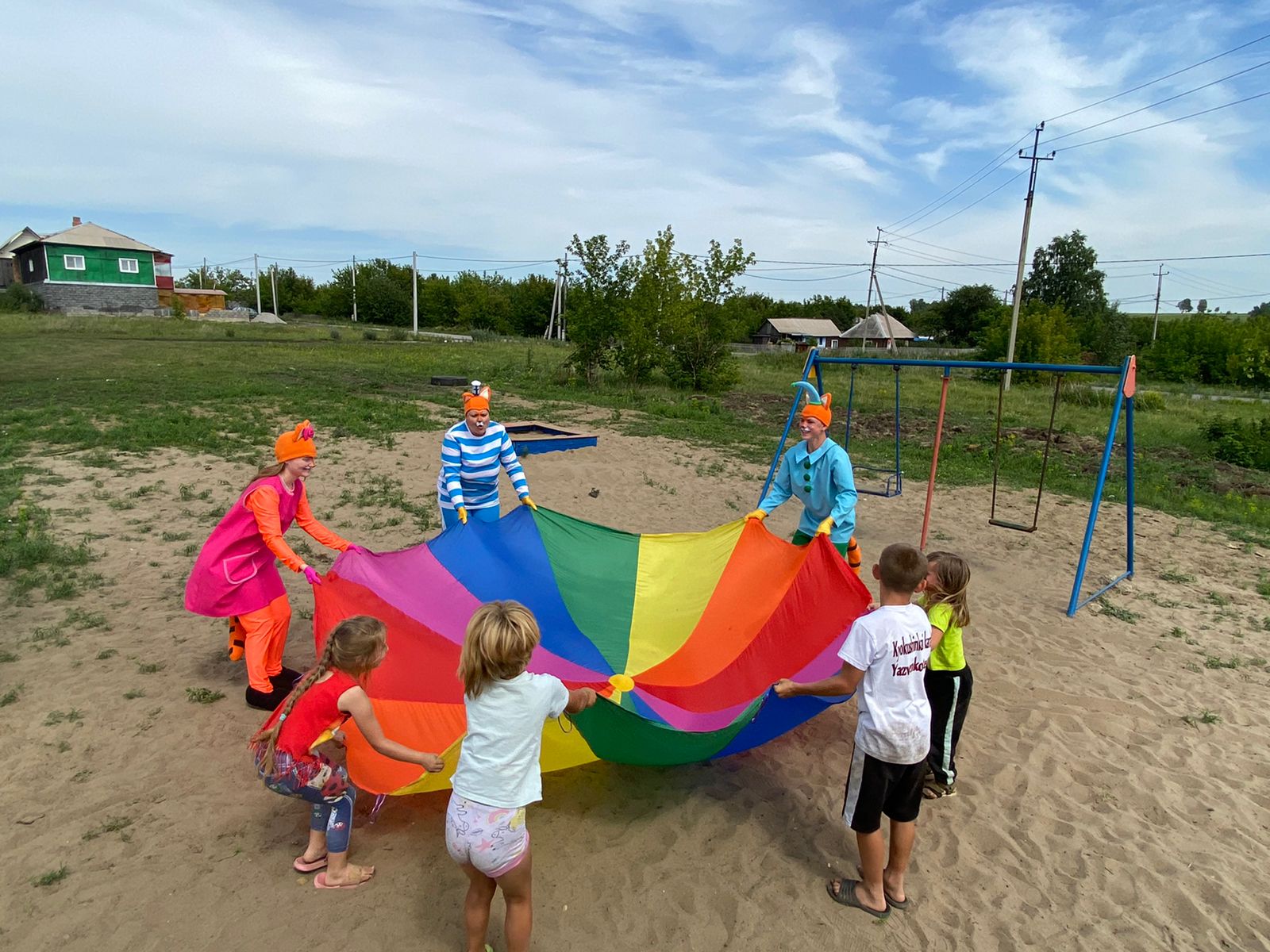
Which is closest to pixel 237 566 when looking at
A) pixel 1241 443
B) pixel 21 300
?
pixel 1241 443

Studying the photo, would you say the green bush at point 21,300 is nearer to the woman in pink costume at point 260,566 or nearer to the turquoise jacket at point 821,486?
the woman in pink costume at point 260,566

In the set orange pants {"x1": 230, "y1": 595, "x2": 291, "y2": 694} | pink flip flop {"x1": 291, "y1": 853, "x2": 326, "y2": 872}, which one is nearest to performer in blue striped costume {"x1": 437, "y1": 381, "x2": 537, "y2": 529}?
orange pants {"x1": 230, "y1": 595, "x2": 291, "y2": 694}

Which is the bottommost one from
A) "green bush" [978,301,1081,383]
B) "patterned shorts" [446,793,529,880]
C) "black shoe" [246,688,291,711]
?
"black shoe" [246,688,291,711]

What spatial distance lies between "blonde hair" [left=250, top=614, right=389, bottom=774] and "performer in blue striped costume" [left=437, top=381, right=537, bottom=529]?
210cm

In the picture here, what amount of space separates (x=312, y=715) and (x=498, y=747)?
0.86 m

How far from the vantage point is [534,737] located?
241cm

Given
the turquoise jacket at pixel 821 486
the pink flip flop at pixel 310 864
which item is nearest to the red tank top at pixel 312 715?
the pink flip flop at pixel 310 864

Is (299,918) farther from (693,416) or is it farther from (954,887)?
(693,416)

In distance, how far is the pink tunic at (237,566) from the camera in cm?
391

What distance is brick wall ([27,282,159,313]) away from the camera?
4456 cm

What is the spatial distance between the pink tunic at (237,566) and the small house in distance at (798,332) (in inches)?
2492

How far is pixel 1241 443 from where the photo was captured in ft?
45.9

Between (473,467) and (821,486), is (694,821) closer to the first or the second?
(821,486)

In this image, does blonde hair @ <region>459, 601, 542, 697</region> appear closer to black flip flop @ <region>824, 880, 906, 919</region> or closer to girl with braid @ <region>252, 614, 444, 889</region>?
girl with braid @ <region>252, 614, 444, 889</region>
